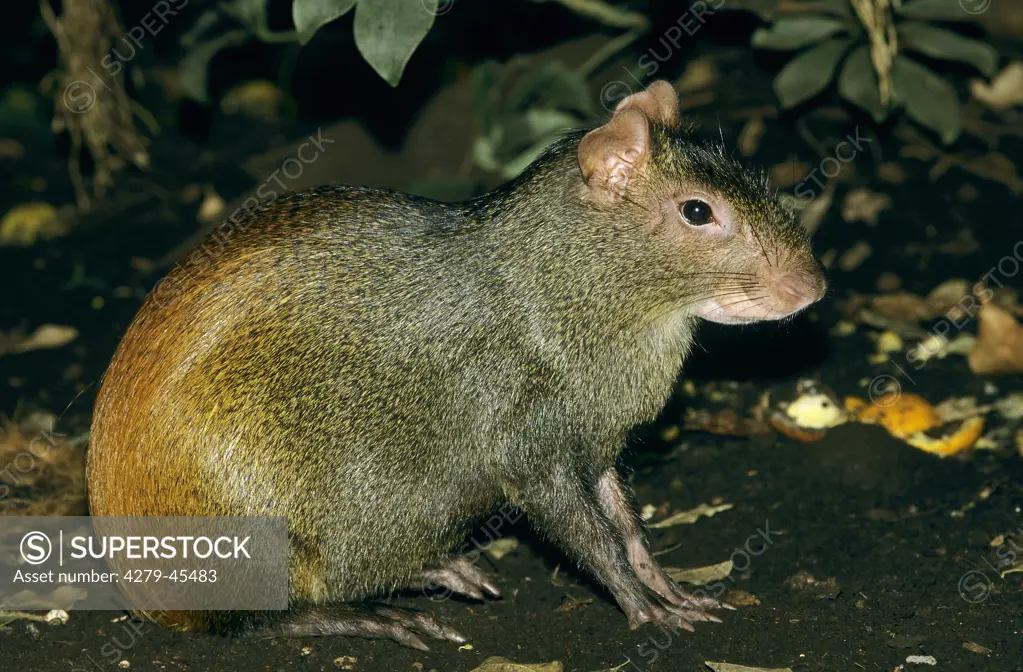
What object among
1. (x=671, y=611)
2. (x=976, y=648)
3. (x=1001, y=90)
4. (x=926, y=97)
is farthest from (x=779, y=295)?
(x=1001, y=90)

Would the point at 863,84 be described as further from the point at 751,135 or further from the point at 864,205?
the point at 751,135

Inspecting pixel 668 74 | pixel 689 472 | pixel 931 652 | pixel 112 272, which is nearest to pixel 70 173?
pixel 112 272

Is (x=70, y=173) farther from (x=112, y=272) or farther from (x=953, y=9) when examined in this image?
(x=953, y=9)

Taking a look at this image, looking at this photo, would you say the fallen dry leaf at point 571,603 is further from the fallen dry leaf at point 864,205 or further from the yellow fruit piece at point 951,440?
the fallen dry leaf at point 864,205

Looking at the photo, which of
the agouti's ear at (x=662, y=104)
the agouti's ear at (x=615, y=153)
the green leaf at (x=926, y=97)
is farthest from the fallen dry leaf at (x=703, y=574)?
the green leaf at (x=926, y=97)

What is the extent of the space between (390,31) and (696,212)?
1247 mm

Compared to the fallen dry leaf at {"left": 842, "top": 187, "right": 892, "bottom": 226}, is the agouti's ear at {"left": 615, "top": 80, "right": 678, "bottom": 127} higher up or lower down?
higher up

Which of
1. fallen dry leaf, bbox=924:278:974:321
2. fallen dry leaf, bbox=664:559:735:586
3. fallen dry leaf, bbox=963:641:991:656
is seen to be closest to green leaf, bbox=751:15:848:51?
fallen dry leaf, bbox=924:278:974:321

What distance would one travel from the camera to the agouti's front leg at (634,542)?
446cm

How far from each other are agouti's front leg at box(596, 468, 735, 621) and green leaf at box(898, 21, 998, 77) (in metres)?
2.89

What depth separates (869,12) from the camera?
578 cm

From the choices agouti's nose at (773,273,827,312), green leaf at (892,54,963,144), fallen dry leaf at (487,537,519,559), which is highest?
green leaf at (892,54,963,144)

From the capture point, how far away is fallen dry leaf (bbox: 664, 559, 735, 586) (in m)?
4.61

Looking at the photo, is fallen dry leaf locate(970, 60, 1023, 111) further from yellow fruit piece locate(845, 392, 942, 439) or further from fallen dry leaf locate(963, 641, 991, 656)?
fallen dry leaf locate(963, 641, 991, 656)
